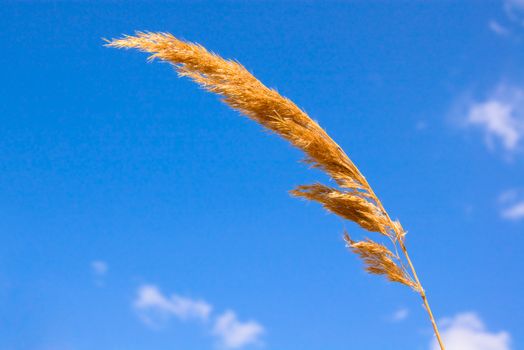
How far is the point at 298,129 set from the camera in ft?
12.0

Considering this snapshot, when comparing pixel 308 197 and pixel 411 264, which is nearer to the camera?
pixel 411 264

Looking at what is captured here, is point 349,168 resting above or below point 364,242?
above

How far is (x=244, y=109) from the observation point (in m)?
3.78

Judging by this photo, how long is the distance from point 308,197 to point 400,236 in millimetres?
567

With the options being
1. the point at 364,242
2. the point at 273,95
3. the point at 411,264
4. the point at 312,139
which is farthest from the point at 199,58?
the point at 411,264

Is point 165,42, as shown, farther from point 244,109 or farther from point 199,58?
point 244,109

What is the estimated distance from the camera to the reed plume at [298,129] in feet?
11.9

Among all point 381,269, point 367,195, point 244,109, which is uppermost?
point 244,109

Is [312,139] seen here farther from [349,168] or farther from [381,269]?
[381,269]

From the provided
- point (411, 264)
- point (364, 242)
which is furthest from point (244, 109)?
point (411, 264)

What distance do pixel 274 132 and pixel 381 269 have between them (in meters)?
0.98

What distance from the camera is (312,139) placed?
3.65 metres

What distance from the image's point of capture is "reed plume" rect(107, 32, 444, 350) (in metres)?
3.64

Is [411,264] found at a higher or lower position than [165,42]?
lower
